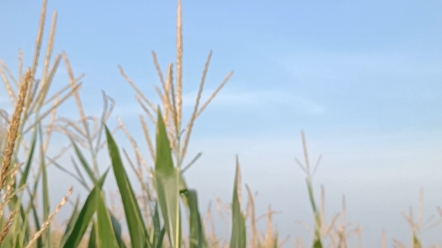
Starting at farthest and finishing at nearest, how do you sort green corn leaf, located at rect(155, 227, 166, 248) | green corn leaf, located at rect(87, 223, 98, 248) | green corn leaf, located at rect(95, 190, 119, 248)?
1. green corn leaf, located at rect(87, 223, 98, 248)
2. green corn leaf, located at rect(155, 227, 166, 248)
3. green corn leaf, located at rect(95, 190, 119, 248)

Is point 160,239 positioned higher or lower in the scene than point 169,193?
lower

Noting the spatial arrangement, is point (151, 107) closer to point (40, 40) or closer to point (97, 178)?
point (97, 178)

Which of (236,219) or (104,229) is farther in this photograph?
(236,219)

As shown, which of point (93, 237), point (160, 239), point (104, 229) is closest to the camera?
point (104, 229)

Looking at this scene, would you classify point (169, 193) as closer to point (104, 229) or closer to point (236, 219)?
point (104, 229)

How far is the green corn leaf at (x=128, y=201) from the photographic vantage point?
1044mm

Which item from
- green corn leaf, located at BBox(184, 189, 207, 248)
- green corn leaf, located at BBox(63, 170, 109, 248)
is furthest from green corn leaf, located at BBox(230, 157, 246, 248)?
green corn leaf, located at BBox(63, 170, 109, 248)

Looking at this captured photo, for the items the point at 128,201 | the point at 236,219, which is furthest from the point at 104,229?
the point at 236,219

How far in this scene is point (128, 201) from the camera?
42.8 inches

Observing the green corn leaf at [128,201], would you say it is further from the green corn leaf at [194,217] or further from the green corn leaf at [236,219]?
the green corn leaf at [236,219]

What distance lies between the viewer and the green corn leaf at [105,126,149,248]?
1044 mm

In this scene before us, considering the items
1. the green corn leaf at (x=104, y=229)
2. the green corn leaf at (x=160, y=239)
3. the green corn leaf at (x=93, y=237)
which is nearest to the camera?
the green corn leaf at (x=104, y=229)

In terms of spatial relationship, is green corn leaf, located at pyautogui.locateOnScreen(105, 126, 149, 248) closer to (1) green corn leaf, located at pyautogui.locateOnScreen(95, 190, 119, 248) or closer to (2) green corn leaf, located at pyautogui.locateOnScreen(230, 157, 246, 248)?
(1) green corn leaf, located at pyautogui.locateOnScreen(95, 190, 119, 248)

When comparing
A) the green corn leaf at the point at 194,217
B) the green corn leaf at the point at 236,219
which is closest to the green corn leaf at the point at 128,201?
the green corn leaf at the point at 194,217
